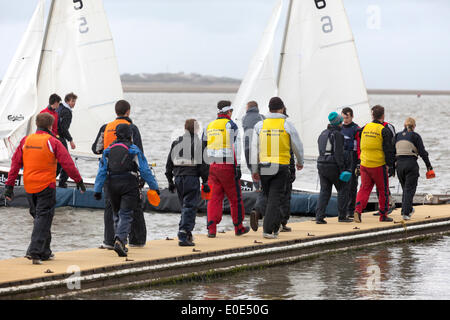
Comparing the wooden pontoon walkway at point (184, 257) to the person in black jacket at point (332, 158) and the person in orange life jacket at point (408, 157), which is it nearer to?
the person in orange life jacket at point (408, 157)

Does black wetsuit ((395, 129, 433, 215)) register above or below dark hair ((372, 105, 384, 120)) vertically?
below

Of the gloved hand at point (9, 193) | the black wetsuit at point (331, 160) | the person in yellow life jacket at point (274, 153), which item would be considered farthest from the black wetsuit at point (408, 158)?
the gloved hand at point (9, 193)

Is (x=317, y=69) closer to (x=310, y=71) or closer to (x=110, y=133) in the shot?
(x=310, y=71)

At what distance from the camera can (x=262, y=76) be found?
20.2 metres

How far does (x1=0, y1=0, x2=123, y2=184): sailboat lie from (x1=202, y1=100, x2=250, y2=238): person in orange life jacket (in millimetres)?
9321

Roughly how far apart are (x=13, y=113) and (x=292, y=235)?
32.0ft

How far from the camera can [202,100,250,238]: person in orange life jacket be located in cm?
1266

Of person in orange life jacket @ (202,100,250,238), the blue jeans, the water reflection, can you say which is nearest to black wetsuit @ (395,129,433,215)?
the water reflection

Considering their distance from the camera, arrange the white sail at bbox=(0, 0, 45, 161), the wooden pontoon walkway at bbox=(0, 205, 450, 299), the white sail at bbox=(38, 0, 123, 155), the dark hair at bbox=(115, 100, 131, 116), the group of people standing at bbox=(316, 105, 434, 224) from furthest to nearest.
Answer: the white sail at bbox=(38, 0, 123, 155) < the white sail at bbox=(0, 0, 45, 161) < the group of people standing at bbox=(316, 105, 434, 224) < the dark hair at bbox=(115, 100, 131, 116) < the wooden pontoon walkway at bbox=(0, 205, 450, 299)

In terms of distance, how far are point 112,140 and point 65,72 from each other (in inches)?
431

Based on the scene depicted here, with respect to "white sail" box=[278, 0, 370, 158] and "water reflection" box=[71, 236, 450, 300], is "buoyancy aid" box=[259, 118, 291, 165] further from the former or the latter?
"white sail" box=[278, 0, 370, 158]

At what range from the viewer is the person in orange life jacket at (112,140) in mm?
11805

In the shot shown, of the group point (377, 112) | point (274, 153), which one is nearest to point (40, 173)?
point (274, 153)
